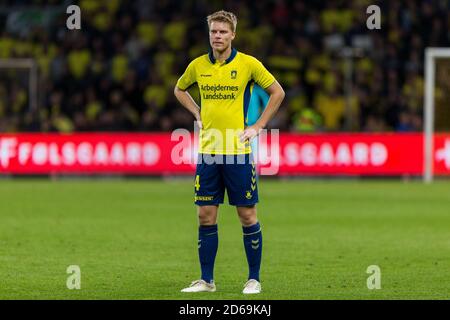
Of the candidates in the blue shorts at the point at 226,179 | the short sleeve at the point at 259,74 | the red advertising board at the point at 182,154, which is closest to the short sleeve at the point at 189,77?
the short sleeve at the point at 259,74

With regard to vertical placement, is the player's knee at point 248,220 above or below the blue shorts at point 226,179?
below

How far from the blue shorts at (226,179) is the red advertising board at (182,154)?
55.4ft

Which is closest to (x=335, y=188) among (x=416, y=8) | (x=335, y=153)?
(x=335, y=153)

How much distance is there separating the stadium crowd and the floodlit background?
0.13 ft

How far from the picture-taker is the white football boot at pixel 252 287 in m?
10.0

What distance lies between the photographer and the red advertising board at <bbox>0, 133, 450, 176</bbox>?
2725 cm

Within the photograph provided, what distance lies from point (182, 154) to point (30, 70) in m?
5.19

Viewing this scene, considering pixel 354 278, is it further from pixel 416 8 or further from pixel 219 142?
pixel 416 8

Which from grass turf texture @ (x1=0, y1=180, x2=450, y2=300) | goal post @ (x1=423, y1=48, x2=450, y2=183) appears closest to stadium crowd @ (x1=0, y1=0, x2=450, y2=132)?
goal post @ (x1=423, y1=48, x2=450, y2=183)

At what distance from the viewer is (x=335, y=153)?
27391 millimetres

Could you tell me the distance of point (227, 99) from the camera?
32.8 ft

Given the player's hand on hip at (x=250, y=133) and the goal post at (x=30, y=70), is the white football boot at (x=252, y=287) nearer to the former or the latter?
the player's hand on hip at (x=250, y=133)

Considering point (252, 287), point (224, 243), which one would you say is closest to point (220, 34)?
point (252, 287)
